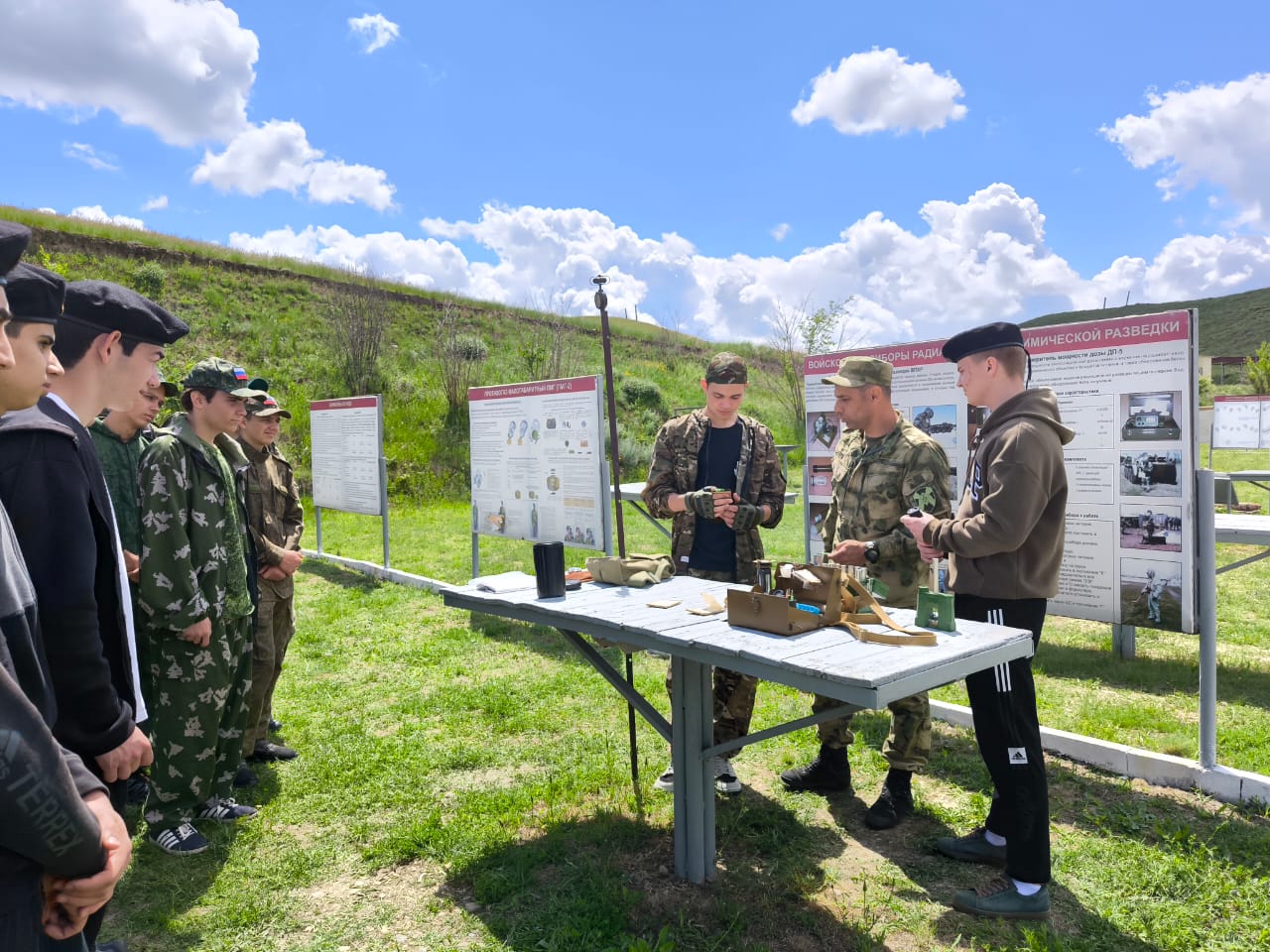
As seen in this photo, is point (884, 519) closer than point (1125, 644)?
Yes

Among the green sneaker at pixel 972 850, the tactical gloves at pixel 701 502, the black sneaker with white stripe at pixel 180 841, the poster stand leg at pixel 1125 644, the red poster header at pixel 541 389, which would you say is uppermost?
the red poster header at pixel 541 389

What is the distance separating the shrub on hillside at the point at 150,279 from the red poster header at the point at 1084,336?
2159cm

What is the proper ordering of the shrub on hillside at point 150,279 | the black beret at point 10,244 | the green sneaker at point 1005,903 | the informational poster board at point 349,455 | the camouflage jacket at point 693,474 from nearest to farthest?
1. the black beret at point 10,244
2. the green sneaker at point 1005,903
3. the camouflage jacket at point 693,474
4. the informational poster board at point 349,455
5. the shrub on hillside at point 150,279

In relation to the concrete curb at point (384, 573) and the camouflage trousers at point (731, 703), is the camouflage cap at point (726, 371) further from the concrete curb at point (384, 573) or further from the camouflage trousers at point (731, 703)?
the concrete curb at point (384, 573)

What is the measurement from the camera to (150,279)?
21453 millimetres

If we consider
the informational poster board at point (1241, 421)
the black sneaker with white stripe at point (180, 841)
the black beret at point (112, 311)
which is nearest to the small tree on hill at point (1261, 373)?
the informational poster board at point (1241, 421)

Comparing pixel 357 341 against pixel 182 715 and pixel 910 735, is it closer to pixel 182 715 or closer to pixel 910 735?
pixel 182 715

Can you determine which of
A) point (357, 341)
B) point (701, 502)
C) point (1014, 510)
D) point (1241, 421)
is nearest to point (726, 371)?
point (701, 502)

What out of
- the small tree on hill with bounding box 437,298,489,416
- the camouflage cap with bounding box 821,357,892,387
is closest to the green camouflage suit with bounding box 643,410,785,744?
the camouflage cap with bounding box 821,357,892,387

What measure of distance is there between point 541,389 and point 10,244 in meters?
5.48

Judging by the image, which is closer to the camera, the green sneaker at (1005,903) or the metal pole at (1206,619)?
the green sneaker at (1005,903)

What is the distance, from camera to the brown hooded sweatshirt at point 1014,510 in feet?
9.18

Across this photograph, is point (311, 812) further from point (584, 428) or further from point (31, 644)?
point (584, 428)

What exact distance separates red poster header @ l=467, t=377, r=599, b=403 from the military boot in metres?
3.36
